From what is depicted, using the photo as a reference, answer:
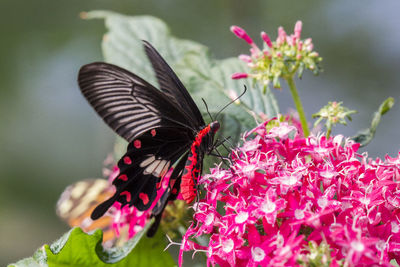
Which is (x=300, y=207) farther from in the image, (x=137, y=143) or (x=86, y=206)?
(x=86, y=206)

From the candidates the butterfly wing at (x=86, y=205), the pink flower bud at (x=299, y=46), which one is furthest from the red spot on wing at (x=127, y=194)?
the pink flower bud at (x=299, y=46)

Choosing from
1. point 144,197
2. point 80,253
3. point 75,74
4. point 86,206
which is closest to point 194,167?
point 144,197

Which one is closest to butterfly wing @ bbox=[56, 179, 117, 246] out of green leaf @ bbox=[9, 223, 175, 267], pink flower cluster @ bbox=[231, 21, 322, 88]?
green leaf @ bbox=[9, 223, 175, 267]

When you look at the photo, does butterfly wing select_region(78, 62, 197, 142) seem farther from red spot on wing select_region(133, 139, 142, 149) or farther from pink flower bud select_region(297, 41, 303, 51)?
pink flower bud select_region(297, 41, 303, 51)

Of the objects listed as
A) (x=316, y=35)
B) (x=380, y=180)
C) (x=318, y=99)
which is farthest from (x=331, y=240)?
(x=316, y=35)

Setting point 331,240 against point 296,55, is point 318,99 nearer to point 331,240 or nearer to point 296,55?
point 296,55
